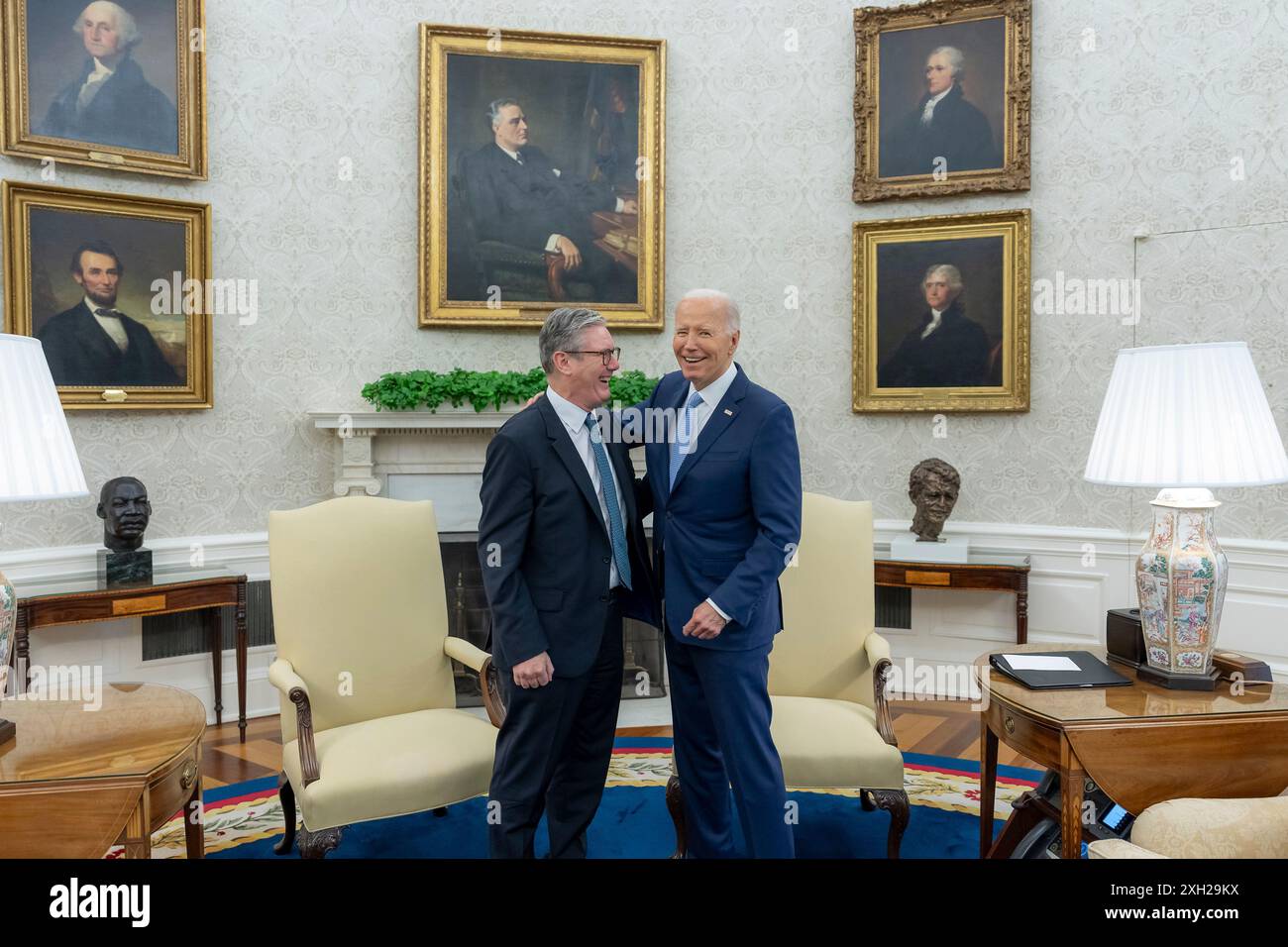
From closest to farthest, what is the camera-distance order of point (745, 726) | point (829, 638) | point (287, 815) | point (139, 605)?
point (745, 726)
point (287, 815)
point (829, 638)
point (139, 605)

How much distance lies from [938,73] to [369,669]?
499 cm

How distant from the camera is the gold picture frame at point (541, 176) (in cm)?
585

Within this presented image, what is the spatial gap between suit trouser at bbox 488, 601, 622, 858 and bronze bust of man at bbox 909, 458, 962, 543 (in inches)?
123

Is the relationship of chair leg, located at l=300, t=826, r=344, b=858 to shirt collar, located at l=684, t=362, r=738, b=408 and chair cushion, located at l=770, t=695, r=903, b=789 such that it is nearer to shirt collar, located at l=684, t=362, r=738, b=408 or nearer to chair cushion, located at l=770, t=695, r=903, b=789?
chair cushion, located at l=770, t=695, r=903, b=789

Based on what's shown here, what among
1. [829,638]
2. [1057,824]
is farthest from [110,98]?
[1057,824]

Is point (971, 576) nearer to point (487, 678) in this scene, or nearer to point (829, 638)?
point (829, 638)

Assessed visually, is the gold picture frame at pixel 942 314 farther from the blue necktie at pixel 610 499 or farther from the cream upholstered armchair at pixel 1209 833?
the cream upholstered armchair at pixel 1209 833

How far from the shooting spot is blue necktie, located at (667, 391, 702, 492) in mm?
2990

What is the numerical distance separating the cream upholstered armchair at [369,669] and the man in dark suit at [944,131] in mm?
4071

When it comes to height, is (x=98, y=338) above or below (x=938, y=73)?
below

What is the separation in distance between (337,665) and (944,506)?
148 inches

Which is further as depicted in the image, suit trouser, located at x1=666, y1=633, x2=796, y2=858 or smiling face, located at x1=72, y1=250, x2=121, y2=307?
smiling face, located at x1=72, y1=250, x2=121, y2=307

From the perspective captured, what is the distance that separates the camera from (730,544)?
2918 millimetres

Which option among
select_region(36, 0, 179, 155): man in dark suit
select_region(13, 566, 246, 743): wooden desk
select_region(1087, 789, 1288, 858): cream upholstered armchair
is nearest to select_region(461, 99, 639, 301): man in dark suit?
select_region(36, 0, 179, 155): man in dark suit
